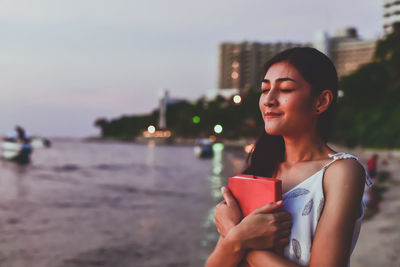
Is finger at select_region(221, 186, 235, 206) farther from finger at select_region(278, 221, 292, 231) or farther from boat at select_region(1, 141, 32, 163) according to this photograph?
boat at select_region(1, 141, 32, 163)

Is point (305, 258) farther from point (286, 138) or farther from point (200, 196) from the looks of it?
point (200, 196)

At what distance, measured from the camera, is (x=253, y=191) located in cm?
154

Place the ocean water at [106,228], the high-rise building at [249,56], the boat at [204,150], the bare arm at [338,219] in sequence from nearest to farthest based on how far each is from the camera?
the bare arm at [338,219]
the ocean water at [106,228]
the boat at [204,150]
the high-rise building at [249,56]

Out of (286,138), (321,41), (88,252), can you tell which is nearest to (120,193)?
(88,252)

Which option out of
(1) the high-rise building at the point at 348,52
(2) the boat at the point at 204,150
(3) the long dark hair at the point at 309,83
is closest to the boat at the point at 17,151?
(2) the boat at the point at 204,150

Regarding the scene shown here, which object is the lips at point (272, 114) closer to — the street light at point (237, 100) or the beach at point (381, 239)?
the street light at point (237, 100)

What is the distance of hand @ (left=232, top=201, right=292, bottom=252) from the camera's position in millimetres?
1464

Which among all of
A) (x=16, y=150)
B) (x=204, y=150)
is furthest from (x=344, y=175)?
(x=204, y=150)

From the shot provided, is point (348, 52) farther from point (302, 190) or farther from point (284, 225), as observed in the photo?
point (284, 225)

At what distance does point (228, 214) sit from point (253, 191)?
0.17m

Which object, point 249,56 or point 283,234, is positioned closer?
point 283,234

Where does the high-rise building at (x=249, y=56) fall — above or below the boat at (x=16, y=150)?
above

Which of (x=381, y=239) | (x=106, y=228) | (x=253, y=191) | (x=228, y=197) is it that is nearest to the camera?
(x=253, y=191)

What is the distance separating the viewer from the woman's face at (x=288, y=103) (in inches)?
63.8
